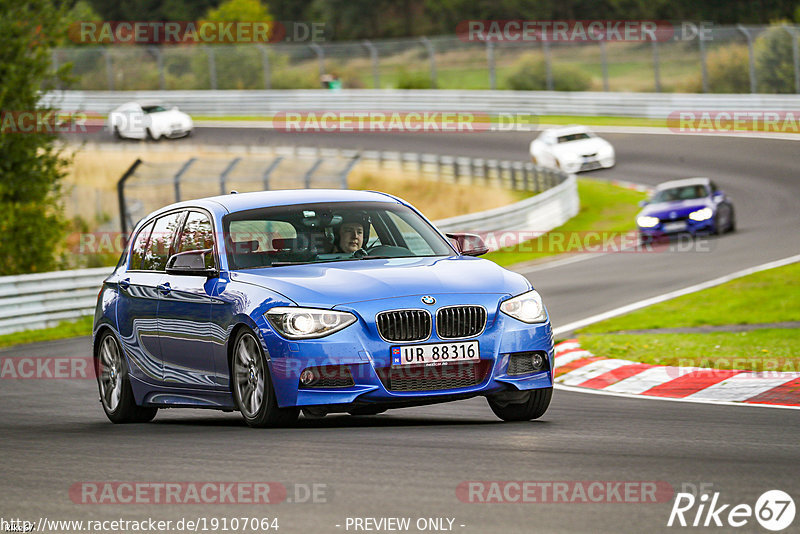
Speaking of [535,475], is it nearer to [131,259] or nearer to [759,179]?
[131,259]

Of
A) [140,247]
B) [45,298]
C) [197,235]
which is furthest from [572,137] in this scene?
[197,235]

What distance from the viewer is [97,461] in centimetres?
737

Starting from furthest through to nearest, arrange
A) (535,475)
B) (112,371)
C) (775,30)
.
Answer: (775,30)
(112,371)
(535,475)

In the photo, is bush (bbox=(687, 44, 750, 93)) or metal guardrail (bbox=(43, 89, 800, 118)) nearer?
metal guardrail (bbox=(43, 89, 800, 118))

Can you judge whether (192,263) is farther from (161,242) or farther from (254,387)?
(161,242)

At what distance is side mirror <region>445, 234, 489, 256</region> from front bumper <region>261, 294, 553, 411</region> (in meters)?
1.21

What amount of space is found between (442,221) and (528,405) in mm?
19212

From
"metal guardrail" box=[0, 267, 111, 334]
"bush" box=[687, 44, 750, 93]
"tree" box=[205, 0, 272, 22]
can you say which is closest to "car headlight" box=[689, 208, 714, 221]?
"metal guardrail" box=[0, 267, 111, 334]

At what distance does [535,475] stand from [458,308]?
2.04 m

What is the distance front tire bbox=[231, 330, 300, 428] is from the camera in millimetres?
8188

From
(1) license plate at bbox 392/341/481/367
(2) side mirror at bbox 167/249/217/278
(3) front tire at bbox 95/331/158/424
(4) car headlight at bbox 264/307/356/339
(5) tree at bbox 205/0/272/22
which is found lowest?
(3) front tire at bbox 95/331/158/424

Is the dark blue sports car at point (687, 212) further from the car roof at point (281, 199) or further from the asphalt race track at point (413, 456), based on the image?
the car roof at point (281, 199)

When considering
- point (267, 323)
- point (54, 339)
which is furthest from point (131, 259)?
point (54, 339)

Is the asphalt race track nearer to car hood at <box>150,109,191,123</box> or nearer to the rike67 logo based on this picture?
the rike67 logo
